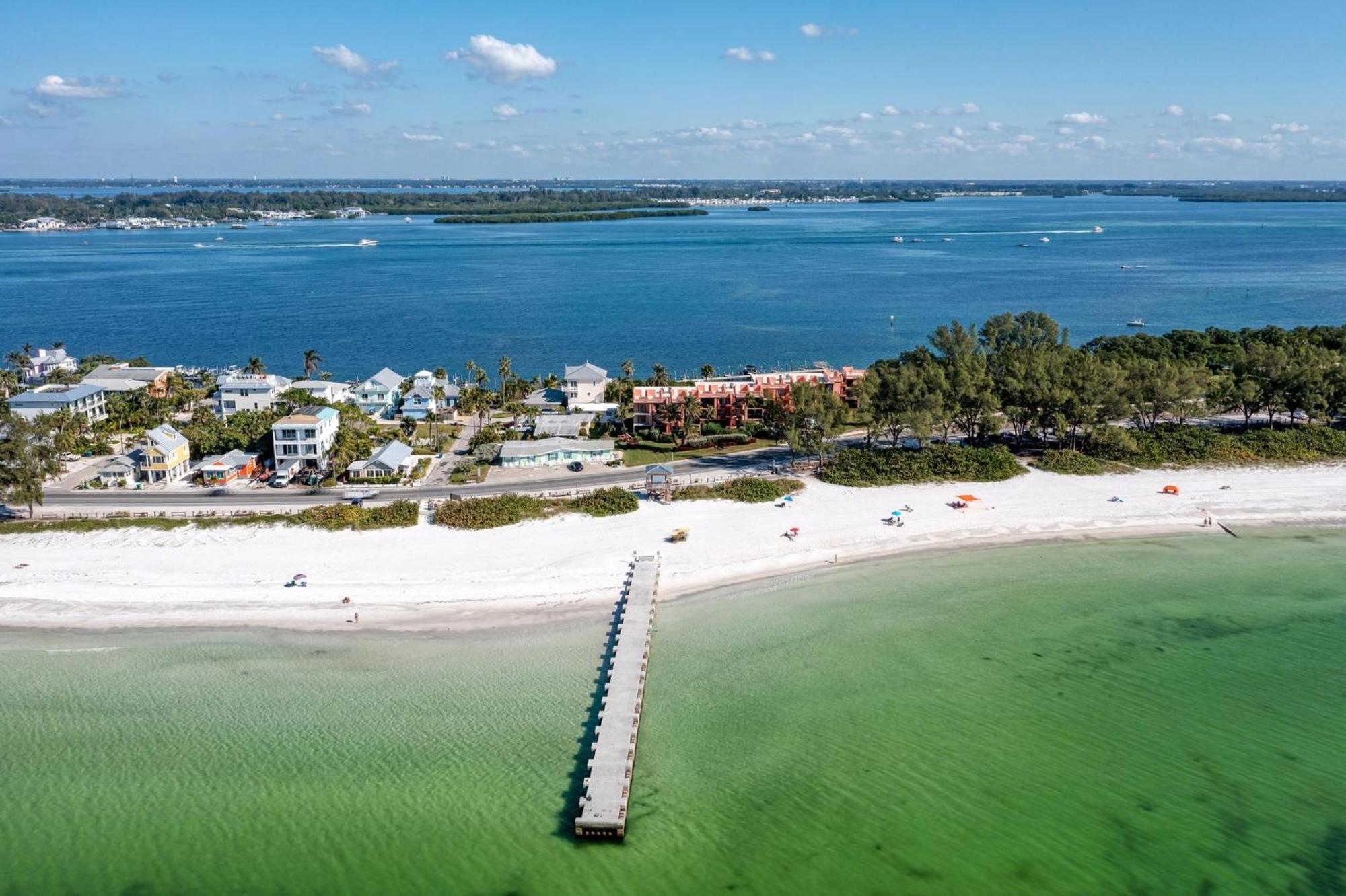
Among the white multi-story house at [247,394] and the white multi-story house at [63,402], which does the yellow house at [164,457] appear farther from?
the white multi-story house at [63,402]

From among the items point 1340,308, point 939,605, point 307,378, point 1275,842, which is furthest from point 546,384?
point 1340,308

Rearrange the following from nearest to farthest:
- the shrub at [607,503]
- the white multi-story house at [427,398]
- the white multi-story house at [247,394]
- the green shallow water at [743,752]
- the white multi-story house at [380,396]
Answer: the green shallow water at [743,752], the shrub at [607,503], the white multi-story house at [427,398], the white multi-story house at [247,394], the white multi-story house at [380,396]

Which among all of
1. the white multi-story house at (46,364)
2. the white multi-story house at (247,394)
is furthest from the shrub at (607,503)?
the white multi-story house at (46,364)

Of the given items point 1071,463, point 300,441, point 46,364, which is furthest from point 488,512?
point 46,364

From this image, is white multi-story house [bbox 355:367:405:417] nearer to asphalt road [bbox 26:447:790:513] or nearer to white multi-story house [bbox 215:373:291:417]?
white multi-story house [bbox 215:373:291:417]

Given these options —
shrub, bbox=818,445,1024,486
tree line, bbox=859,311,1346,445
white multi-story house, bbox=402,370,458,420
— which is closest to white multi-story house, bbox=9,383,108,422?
white multi-story house, bbox=402,370,458,420

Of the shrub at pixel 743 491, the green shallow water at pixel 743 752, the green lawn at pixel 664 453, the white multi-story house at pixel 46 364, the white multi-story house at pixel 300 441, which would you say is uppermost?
the white multi-story house at pixel 46 364
